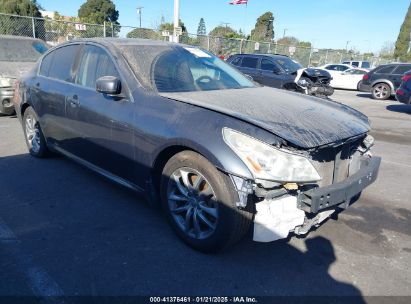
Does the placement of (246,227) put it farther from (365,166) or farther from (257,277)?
(365,166)

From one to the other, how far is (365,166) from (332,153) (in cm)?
60

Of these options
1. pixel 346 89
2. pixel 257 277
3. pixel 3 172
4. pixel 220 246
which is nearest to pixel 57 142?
pixel 3 172

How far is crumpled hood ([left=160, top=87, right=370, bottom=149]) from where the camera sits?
2555 mm

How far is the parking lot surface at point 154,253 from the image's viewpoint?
2537 millimetres

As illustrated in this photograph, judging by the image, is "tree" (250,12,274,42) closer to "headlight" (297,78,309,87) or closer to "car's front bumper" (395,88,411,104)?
"headlight" (297,78,309,87)

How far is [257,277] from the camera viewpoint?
8.69 ft

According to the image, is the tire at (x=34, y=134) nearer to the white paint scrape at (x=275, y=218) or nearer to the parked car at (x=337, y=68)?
the white paint scrape at (x=275, y=218)

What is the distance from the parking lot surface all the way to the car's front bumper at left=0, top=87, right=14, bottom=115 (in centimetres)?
403

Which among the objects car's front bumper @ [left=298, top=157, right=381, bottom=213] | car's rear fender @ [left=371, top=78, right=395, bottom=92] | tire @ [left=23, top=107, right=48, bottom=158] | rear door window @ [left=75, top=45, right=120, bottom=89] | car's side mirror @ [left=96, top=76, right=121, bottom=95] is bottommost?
tire @ [left=23, top=107, right=48, bottom=158]

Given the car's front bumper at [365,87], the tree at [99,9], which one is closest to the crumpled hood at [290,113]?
the car's front bumper at [365,87]

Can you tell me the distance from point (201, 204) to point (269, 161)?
72 centimetres

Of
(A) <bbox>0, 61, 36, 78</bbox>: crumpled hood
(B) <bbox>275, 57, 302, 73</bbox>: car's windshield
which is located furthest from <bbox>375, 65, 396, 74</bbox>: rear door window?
(A) <bbox>0, 61, 36, 78</bbox>: crumpled hood

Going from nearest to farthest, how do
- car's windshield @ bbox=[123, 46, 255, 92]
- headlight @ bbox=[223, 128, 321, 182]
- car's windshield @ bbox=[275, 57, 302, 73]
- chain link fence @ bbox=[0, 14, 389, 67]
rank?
1. headlight @ bbox=[223, 128, 321, 182]
2. car's windshield @ bbox=[123, 46, 255, 92]
3. car's windshield @ bbox=[275, 57, 302, 73]
4. chain link fence @ bbox=[0, 14, 389, 67]

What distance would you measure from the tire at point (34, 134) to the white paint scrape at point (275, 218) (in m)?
3.65
